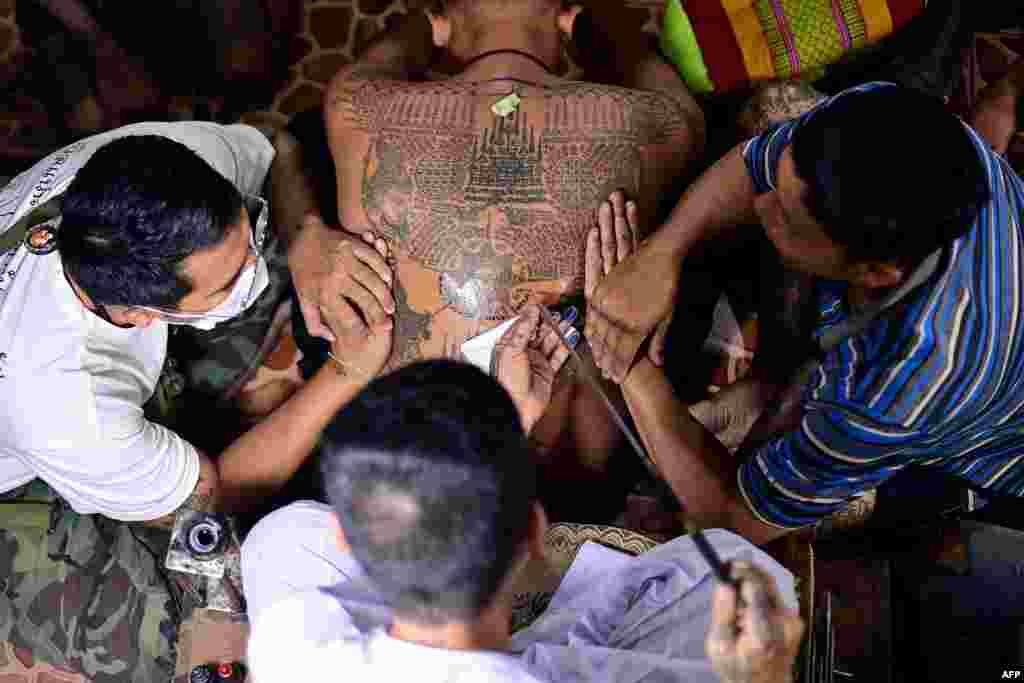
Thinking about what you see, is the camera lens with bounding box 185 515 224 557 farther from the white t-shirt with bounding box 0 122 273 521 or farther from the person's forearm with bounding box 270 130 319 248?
the person's forearm with bounding box 270 130 319 248

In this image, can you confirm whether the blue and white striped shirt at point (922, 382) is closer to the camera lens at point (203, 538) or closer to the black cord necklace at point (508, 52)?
the black cord necklace at point (508, 52)

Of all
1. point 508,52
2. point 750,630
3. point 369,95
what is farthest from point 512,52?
point 750,630

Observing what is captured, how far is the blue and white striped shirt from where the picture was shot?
123 centimetres

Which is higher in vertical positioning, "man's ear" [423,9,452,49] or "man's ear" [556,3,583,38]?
"man's ear" [556,3,583,38]

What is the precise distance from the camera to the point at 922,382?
1.22 meters

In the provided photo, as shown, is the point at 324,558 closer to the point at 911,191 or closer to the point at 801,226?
the point at 801,226

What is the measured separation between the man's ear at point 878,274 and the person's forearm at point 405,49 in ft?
3.80

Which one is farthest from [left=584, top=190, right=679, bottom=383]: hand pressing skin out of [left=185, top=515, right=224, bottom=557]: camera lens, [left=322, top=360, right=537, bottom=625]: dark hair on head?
[left=185, top=515, right=224, bottom=557]: camera lens

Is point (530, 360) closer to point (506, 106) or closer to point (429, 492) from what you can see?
point (506, 106)

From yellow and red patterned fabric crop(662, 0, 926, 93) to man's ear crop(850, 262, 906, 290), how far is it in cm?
86

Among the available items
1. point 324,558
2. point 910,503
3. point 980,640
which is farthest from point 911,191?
point 324,558

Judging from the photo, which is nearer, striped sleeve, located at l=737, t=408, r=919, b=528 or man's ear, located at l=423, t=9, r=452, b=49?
striped sleeve, located at l=737, t=408, r=919, b=528

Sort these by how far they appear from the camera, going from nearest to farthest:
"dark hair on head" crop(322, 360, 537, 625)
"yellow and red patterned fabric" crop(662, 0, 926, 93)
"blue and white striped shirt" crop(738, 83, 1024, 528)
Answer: "dark hair on head" crop(322, 360, 537, 625) < "blue and white striped shirt" crop(738, 83, 1024, 528) < "yellow and red patterned fabric" crop(662, 0, 926, 93)

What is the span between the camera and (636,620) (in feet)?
4.48
